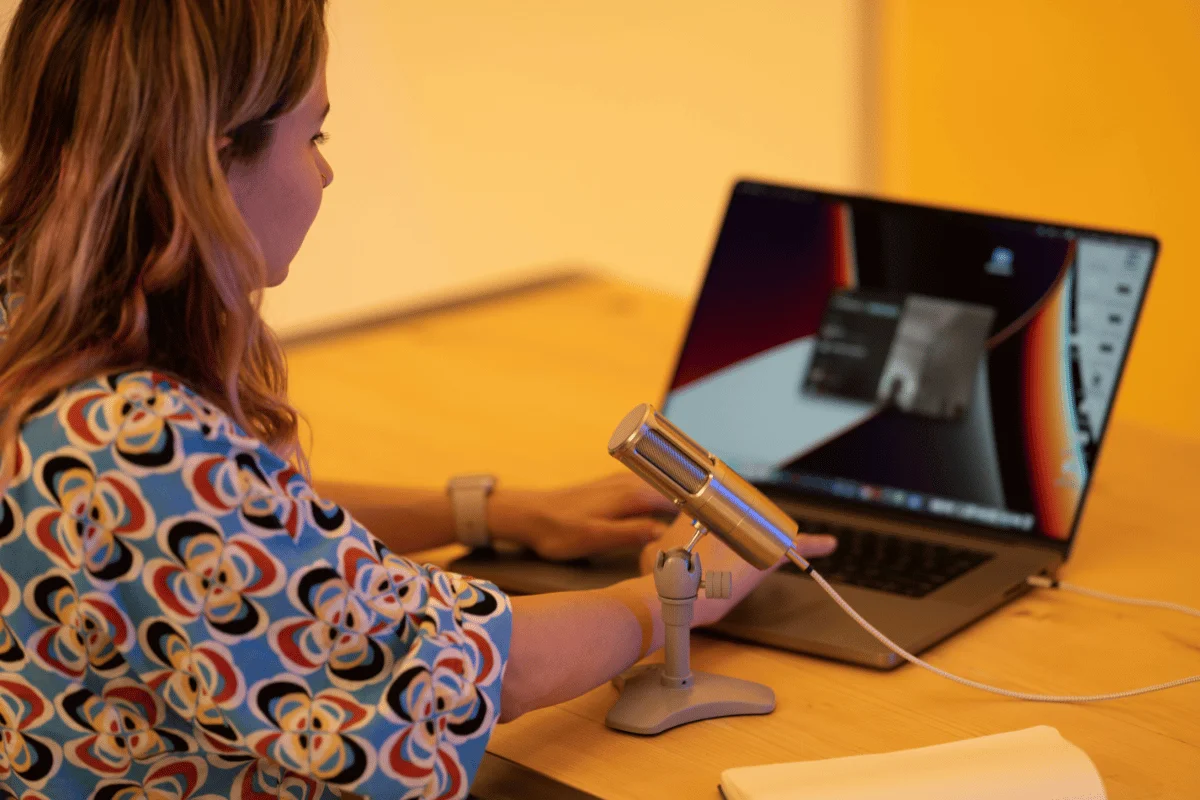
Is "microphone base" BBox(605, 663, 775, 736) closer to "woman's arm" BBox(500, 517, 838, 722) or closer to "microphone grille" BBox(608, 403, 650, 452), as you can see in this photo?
"woman's arm" BBox(500, 517, 838, 722)

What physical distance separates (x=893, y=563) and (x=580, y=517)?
27 cm

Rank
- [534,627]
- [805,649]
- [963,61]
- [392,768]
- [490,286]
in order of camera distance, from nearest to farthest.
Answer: [392,768] < [534,627] < [805,649] < [490,286] < [963,61]

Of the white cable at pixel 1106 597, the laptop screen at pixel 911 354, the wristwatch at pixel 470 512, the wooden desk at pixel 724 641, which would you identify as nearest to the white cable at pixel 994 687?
the wooden desk at pixel 724 641

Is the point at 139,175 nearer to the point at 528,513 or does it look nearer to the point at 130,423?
the point at 130,423

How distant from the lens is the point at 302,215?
88cm

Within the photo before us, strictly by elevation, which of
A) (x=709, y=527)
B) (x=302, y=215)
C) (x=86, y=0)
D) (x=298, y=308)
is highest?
(x=86, y=0)

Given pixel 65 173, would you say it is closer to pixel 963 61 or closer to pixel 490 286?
pixel 490 286

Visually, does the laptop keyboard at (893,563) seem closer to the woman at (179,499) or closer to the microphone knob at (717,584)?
the microphone knob at (717,584)

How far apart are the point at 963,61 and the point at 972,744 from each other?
1.89 m

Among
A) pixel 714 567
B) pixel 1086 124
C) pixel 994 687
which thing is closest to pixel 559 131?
pixel 1086 124

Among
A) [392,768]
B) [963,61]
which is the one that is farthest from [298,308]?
[392,768]

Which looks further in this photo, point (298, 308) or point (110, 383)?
point (298, 308)

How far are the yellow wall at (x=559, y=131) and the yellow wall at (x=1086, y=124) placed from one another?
0.32 meters

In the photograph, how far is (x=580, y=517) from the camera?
118cm
